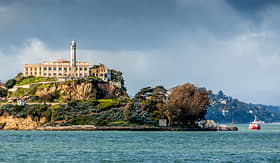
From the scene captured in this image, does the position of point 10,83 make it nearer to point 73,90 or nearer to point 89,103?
point 73,90

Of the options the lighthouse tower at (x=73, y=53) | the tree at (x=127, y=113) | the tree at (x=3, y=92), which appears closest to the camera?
the tree at (x=127, y=113)

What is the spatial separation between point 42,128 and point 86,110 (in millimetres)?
14039

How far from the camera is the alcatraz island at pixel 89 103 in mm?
149375

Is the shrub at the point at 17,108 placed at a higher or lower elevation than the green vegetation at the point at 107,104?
lower

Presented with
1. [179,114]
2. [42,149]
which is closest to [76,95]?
[179,114]

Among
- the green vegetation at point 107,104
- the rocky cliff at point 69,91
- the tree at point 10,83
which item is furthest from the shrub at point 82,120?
the tree at point 10,83

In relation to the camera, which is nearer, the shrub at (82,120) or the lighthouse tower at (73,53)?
A: the shrub at (82,120)

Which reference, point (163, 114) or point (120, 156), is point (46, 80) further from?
point (120, 156)

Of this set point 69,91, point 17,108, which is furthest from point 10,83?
point 69,91

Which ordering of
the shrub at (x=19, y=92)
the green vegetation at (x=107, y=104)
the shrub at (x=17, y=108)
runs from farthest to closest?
the shrub at (x=19, y=92)
the shrub at (x=17, y=108)
the green vegetation at (x=107, y=104)

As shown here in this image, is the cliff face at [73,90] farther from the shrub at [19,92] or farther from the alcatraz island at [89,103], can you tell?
the shrub at [19,92]

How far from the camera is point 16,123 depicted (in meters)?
162

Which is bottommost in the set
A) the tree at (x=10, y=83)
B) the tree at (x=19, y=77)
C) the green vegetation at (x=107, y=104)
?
the green vegetation at (x=107, y=104)

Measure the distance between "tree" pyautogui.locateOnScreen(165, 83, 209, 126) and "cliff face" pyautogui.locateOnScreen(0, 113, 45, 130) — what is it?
42.1 metres
